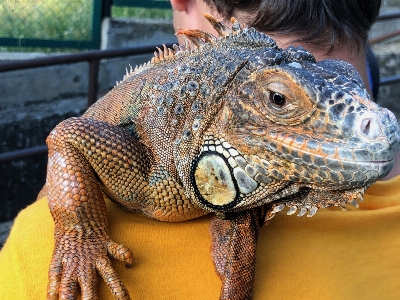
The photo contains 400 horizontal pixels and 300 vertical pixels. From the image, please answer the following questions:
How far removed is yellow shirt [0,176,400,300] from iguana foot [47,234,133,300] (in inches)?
1.8

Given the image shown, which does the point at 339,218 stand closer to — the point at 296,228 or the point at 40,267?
the point at 296,228

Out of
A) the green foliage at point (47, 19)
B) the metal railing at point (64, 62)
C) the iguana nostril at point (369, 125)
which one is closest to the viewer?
the iguana nostril at point (369, 125)

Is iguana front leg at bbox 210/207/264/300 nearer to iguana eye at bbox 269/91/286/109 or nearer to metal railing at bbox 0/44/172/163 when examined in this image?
iguana eye at bbox 269/91/286/109

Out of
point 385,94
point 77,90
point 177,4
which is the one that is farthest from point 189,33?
point 385,94

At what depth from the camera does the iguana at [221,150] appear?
1072 millimetres

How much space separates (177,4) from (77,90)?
3.07 meters

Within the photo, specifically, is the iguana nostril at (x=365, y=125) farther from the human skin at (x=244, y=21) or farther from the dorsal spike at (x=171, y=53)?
the dorsal spike at (x=171, y=53)

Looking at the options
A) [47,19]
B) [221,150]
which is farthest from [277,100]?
[47,19]

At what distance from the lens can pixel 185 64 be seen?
1405 mm

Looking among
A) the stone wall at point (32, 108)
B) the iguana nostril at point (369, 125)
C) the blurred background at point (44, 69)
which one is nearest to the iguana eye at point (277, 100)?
the iguana nostril at point (369, 125)

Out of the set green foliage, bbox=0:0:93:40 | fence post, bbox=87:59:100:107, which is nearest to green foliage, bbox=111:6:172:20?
green foliage, bbox=0:0:93:40

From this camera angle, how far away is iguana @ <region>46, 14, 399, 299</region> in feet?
3.52

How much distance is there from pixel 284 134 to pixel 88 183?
650mm

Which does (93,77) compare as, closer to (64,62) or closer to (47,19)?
(64,62)
